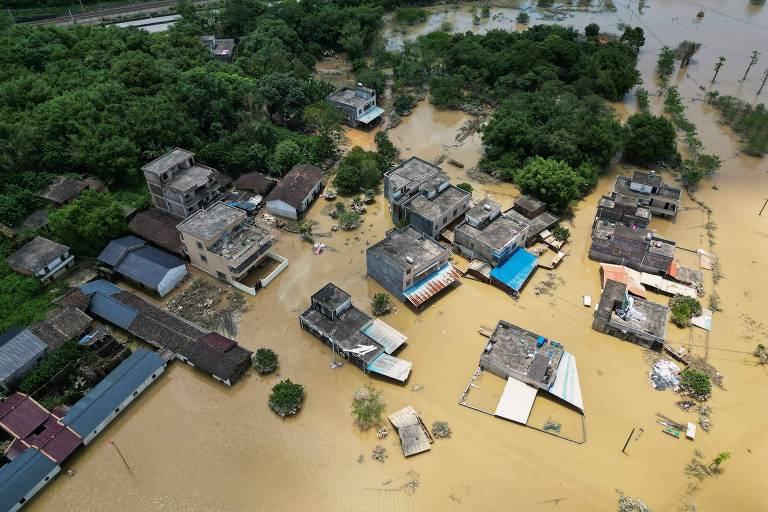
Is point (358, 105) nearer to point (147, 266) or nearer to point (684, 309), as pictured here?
point (147, 266)

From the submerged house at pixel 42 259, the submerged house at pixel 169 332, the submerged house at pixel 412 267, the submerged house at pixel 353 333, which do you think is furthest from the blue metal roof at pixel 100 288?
the submerged house at pixel 412 267

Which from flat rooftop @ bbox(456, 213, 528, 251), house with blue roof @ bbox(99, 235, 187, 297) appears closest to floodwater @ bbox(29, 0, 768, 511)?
flat rooftop @ bbox(456, 213, 528, 251)

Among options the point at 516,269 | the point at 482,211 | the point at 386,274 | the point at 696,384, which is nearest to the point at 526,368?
A: the point at 516,269

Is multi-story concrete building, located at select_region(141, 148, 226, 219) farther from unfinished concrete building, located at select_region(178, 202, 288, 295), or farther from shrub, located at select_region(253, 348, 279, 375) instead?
shrub, located at select_region(253, 348, 279, 375)

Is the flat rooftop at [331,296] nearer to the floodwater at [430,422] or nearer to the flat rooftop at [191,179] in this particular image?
the floodwater at [430,422]

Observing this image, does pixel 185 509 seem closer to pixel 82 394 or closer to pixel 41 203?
pixel 82 394

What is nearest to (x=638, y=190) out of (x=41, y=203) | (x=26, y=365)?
(x=26, y=365)
